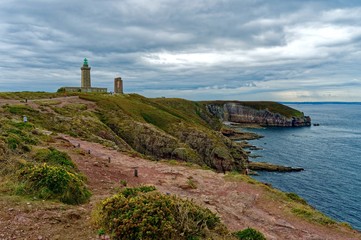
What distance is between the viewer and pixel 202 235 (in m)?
9.76

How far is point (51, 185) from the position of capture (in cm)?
1209

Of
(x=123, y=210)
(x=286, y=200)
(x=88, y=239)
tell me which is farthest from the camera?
(x=286, y=200)

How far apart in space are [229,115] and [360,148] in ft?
369

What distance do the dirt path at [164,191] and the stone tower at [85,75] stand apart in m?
68.8

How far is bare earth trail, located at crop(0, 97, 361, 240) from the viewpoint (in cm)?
915

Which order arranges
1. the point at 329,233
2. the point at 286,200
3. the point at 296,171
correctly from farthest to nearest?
1. the point at 296,171
2. the point at 286,200
3. the point at 329,233

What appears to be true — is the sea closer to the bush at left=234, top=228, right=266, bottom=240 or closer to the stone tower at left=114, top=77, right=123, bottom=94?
the bush at left=234, top=228, right=266, bottom=240

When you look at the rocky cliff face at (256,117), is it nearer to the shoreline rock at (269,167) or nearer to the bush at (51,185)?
the shoreline rock at (269,167)

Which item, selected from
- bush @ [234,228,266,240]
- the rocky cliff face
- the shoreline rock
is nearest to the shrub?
bush @ [234,228,266,240]

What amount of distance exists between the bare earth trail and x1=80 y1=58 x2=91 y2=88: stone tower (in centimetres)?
6785

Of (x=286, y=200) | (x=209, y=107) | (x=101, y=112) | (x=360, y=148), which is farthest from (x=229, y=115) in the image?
(x=286, y=200)

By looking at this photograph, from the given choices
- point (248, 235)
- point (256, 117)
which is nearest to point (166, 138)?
point (248, 235)

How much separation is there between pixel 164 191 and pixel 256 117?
6984 inches

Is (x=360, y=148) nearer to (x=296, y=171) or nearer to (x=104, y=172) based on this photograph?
(x=296, y=171)
